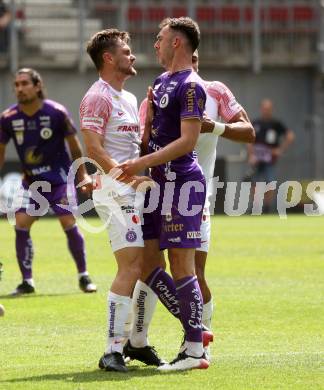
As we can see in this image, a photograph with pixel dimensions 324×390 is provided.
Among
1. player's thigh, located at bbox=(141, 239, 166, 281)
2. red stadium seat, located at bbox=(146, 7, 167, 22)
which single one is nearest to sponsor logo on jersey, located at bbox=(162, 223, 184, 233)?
player's thigh, located at bbox=(141, 239, 166, 281)

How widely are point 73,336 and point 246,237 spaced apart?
10656 mm

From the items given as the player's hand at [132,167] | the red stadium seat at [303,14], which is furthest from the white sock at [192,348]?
the red stadium seat at [303,14]

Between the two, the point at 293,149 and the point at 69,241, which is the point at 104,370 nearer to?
the point at 69,241

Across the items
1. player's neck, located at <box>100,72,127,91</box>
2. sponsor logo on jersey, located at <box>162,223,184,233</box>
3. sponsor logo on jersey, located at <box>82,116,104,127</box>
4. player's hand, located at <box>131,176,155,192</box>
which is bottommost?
sponsor logo on jersey, located at <box>162,223,184,233</box>

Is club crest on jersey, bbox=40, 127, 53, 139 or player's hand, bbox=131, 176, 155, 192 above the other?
player's hand, bbox=131, 176, 155, 192

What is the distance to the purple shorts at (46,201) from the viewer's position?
522 inches

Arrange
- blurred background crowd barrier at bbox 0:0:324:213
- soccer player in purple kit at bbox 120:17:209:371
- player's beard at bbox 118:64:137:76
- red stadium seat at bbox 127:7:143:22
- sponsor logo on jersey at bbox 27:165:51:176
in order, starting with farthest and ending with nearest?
1. red stadium seat at bbox 127:7:143:22
2. blurred background crowd barrier at bbox 0:0:324:213
3. sponsor logo on jersey at bbox 27:165:51:176
4. player's beard at bbox 118:64:137:76
5. soccer player in purple kit at bbox 120:17:209:371

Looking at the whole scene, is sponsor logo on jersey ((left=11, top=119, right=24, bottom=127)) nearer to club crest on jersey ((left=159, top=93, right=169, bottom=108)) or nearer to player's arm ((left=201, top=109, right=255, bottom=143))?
player's arm ((left=201, top=109, right=255, bottom=143))

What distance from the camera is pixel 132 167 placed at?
786 cm

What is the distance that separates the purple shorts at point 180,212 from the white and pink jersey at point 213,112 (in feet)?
2.31

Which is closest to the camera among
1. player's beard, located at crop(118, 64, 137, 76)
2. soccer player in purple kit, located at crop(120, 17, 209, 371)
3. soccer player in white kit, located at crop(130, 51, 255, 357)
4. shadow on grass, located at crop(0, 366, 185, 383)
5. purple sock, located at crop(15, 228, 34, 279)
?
shadow on grass, located at crop(0, 366, 185, 383)

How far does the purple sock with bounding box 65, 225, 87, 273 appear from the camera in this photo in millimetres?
13211

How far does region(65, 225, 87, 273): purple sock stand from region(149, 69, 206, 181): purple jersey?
5.09 meters

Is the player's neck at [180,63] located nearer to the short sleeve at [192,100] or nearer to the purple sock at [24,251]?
the short sleeve at [192,100]
